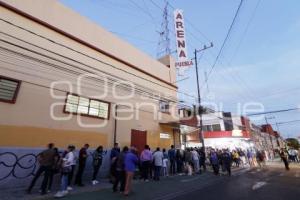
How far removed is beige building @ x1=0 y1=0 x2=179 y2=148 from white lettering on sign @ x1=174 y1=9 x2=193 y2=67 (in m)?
3.62

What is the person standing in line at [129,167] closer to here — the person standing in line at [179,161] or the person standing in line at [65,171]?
the person standing in line at [65,171]

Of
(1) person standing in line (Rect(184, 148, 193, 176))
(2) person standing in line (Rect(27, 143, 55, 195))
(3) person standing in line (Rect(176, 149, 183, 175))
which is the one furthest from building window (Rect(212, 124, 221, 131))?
(2) person standing in line (Rect(27, 143, 55, 195))

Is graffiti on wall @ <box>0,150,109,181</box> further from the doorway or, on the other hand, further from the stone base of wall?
the doorway

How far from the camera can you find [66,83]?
43.1 ft

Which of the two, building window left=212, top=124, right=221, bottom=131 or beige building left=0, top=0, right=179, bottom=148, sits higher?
building window left=212, top=124, right=221, bottom=131

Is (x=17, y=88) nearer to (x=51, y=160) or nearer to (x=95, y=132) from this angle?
(x=51, y=160)

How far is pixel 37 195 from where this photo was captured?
9.35 m

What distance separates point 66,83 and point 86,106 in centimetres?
182

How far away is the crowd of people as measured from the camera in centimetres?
975

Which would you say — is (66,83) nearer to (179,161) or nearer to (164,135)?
(179,161)

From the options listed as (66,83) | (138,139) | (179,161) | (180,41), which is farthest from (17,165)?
(180,41)

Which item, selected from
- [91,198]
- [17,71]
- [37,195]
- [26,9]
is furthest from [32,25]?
[91,198]

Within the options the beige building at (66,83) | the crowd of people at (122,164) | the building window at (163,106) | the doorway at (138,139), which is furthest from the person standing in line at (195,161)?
the building window at (163,106)

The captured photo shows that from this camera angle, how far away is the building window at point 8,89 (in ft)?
34.3
